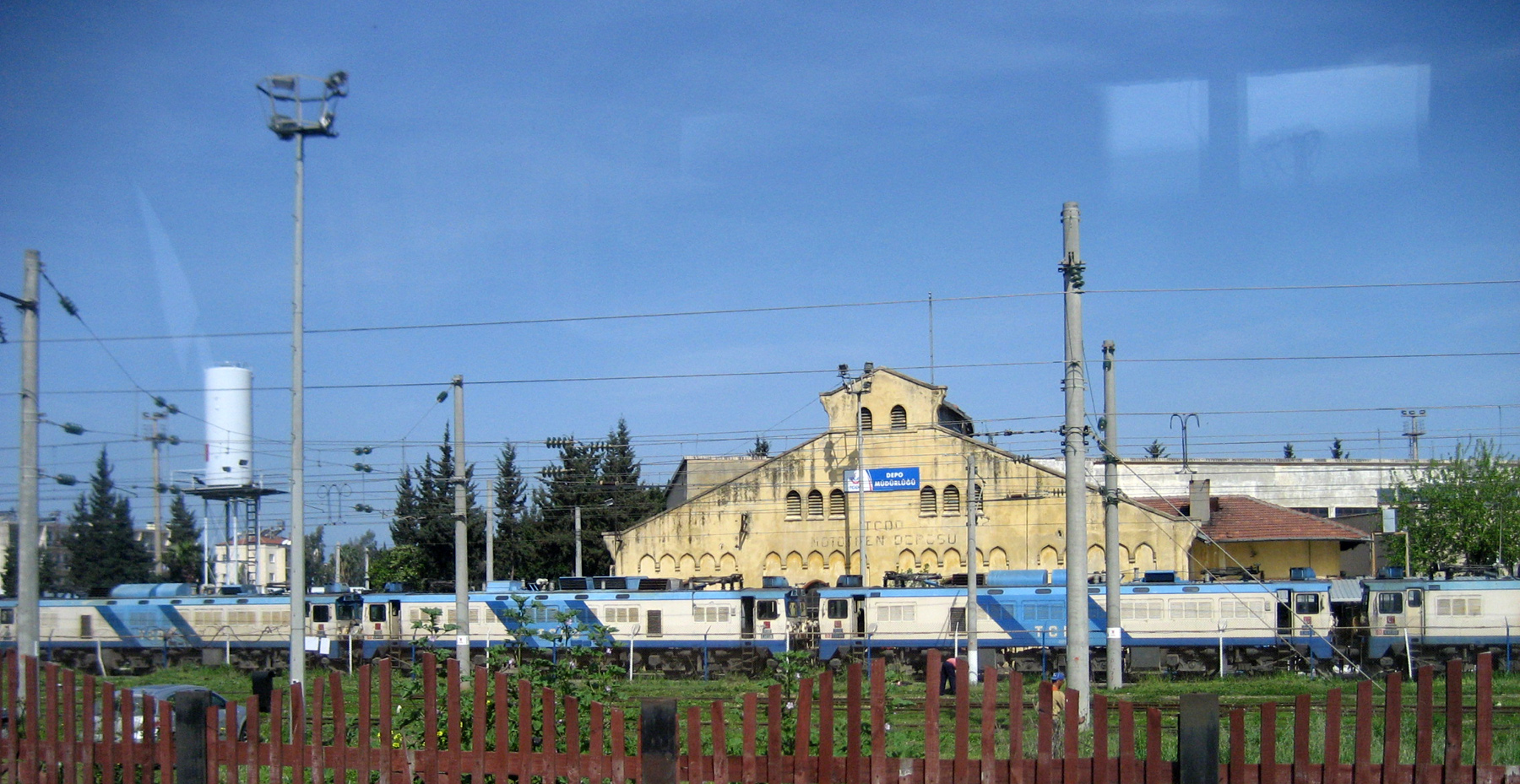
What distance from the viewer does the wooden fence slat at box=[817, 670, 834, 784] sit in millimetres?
7074

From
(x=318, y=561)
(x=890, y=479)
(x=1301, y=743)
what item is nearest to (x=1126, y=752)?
(x=1301, y=743)

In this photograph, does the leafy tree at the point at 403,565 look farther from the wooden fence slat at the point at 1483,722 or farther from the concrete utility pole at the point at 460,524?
the wooden fence slat at the point at 1483,722

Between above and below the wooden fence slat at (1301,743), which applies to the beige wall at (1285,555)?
below

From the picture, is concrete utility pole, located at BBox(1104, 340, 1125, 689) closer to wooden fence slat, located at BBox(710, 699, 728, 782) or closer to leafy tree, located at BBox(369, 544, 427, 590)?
wooden fence slat, located at BBox(710, 699, 728, 782)

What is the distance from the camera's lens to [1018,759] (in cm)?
698

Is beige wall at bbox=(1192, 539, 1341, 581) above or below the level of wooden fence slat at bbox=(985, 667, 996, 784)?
below

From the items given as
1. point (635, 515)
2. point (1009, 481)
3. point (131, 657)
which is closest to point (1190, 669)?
point (1009, 481)

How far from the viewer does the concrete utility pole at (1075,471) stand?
14219 mm

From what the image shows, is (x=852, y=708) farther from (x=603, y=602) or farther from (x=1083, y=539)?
(x=603, y=602)

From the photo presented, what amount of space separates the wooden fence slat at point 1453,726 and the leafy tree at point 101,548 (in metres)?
74.4

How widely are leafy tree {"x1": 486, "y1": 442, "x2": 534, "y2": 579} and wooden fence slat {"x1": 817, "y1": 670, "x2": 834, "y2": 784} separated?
5974cm

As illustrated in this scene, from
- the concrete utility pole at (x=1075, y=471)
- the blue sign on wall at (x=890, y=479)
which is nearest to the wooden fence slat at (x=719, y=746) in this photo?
the concrete utility pole at (x=1075, y=471)

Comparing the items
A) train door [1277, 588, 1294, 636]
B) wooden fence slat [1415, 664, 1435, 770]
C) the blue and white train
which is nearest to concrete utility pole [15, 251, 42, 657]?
wooden fence slat [1415, 664, 1435, 770]

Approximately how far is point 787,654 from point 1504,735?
927 centimetres
